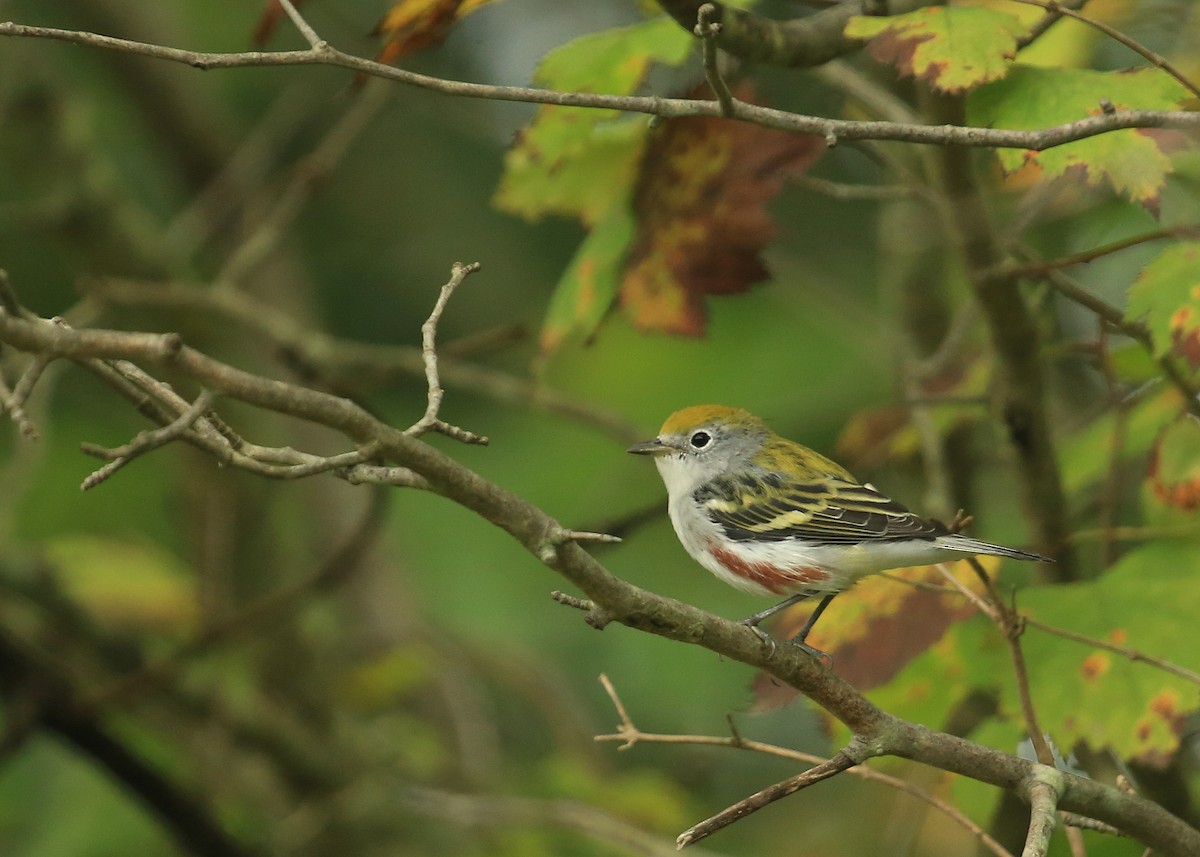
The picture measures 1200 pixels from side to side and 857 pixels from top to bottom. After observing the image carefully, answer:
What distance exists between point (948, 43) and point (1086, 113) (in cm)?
25

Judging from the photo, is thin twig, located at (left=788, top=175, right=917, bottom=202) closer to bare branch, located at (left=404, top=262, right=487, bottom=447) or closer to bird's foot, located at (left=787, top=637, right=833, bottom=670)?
bird's foot, located at (left=787, top=637, right=833, bottom=670)

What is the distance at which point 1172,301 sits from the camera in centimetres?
218

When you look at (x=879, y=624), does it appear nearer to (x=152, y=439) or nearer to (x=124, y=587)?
(x=152, y=439)

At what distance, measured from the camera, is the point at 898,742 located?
1.83 meters

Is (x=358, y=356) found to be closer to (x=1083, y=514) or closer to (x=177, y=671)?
(x=177, y=671)

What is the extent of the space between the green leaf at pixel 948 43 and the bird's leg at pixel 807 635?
978mm

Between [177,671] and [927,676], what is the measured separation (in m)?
2.16

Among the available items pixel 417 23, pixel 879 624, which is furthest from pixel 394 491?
pixel 417 23

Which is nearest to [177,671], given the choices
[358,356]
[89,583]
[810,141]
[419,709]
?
[89,583]

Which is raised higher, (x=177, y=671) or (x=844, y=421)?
(x=844, y=421)

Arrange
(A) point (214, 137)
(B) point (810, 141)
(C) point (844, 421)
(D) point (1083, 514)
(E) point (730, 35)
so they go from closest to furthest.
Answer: (E) point (730, 35), (B) point (810, 141), (D) point (1083, 514), (C) point (844, 421), (A) point (214, 137)

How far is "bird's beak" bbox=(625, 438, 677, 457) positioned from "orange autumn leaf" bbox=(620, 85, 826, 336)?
2.28 ft

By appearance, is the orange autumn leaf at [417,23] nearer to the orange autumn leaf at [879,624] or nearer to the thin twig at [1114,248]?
the thin twig at [1114,248]

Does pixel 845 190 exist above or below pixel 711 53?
below
